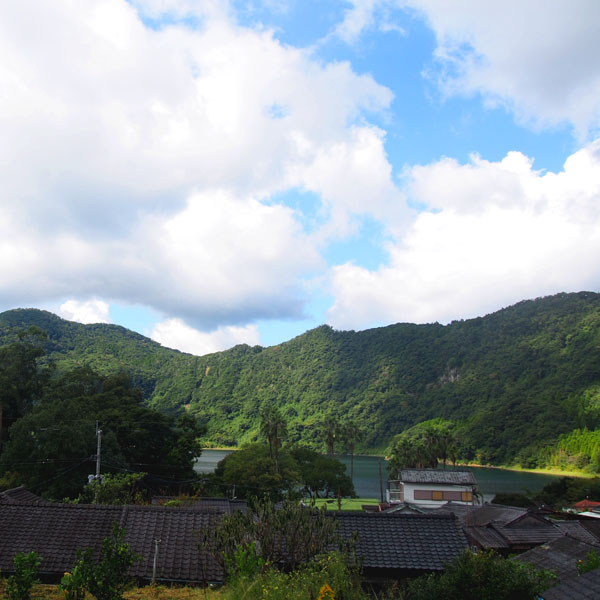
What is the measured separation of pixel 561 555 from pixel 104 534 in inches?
626

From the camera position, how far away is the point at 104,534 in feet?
50.0

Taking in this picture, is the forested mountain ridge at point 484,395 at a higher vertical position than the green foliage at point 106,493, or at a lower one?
higher

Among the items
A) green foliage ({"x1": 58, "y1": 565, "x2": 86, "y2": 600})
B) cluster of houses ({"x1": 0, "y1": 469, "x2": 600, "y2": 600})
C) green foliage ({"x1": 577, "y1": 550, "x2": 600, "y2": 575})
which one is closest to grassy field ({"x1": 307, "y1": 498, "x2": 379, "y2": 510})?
cluster of houses ({"x1": 0, "y1": 469, "x2": 600, "y2": 600})

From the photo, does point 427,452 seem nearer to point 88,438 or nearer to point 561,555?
point 88,438

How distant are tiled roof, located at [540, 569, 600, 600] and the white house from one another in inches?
1706

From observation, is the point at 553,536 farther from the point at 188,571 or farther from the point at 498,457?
the point at 498,457

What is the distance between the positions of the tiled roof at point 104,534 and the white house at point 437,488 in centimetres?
4454

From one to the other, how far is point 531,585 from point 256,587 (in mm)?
5955

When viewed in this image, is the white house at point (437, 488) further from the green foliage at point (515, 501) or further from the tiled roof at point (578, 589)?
the tiled roof at point (578, 589)

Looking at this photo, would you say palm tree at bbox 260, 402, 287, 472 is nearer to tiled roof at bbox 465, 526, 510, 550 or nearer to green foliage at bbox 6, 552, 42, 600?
tiled roof at bbox 465, 526, 510, 550

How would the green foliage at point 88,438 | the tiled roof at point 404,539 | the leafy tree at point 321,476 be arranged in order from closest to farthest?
the tiled roof at point 404,539, the green foliage at point 88,438, the leafy tree at point 321,476

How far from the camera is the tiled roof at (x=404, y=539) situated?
14.7 meters

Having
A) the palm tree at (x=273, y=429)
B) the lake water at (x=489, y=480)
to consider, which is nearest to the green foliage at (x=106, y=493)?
the palm tree at (x=273, y=429)

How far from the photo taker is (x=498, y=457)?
129m
